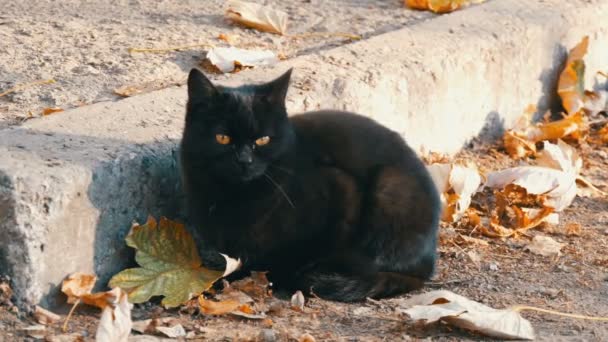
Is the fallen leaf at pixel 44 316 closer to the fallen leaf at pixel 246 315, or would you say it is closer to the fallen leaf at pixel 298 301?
the fallen leaf at pixel 246 315

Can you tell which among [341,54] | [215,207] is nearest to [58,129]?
[215,207]

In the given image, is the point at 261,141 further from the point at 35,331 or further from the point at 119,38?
the point at 119,38

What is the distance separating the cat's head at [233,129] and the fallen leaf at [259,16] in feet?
4.65

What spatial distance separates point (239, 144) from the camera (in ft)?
9.87

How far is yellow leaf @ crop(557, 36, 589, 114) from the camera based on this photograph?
4.89 m

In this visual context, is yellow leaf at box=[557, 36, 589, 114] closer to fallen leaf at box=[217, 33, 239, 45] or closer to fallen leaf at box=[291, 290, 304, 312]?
fallen leaf at box=[217, 33, 239, 45]

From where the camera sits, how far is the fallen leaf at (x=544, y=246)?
358 centimetres

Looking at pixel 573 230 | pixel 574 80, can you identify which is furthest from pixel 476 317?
pixel 574 80

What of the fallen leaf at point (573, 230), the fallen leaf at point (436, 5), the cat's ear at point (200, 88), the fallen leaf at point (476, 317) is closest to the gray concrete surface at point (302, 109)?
the fallen leaf at point (436, 5)

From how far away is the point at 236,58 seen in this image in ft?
13.2

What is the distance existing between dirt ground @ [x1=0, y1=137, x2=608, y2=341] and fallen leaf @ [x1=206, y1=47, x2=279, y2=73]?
3.24ft

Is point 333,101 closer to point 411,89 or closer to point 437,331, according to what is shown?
point 411,89

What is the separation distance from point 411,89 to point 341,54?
1.07 ft

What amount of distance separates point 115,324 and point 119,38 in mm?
1899
